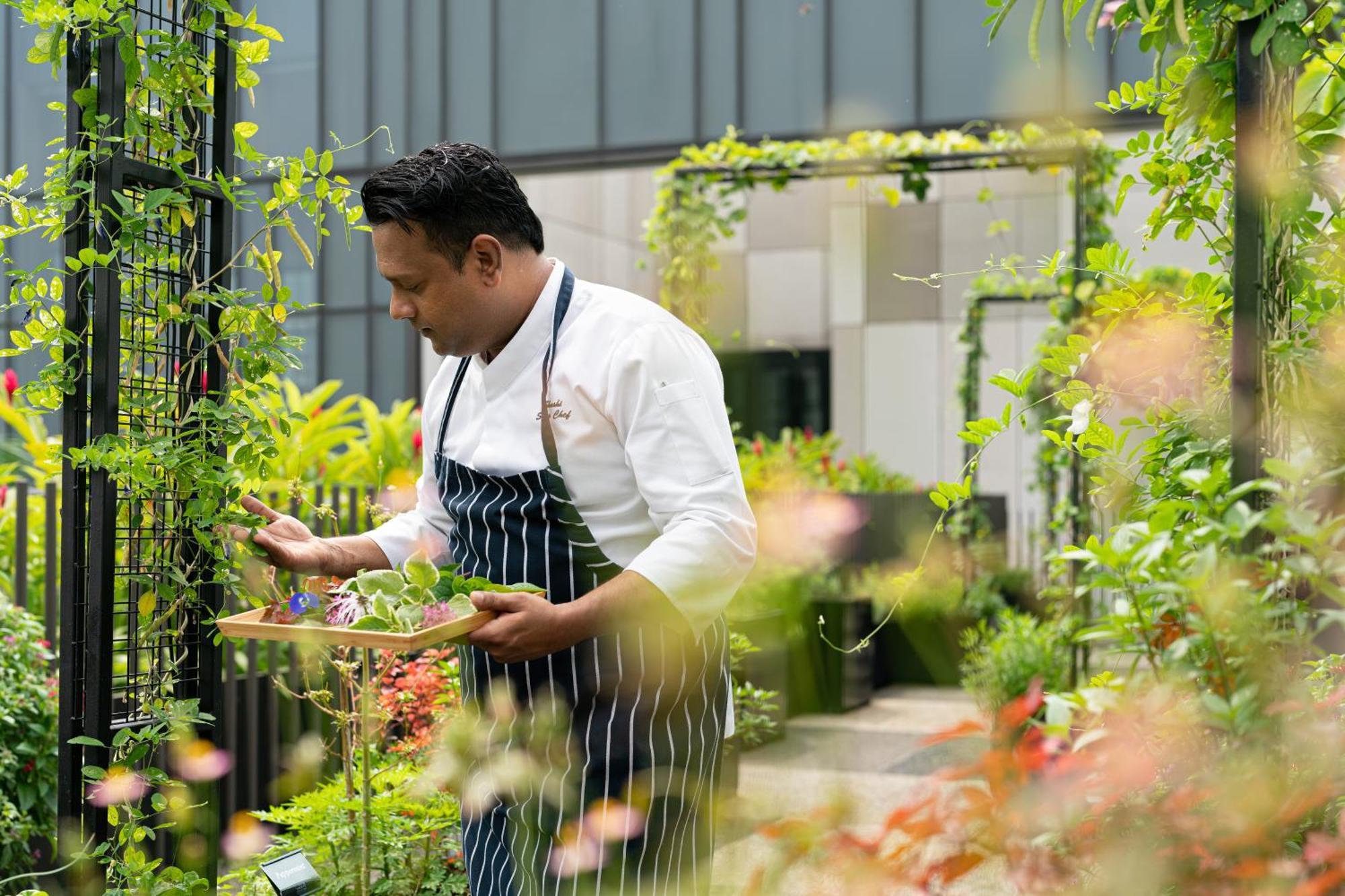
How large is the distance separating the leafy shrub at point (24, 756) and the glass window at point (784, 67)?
29.0ft

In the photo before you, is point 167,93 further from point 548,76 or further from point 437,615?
point 548,76

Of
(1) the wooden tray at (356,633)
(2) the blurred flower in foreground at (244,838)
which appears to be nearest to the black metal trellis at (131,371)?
(1) the wooden tray at (356,633)

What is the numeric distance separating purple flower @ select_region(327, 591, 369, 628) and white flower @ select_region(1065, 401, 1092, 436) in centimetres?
108

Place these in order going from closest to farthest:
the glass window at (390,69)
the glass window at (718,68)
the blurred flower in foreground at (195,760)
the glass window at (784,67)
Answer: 1. the blurred flower in foreground at (195,760)
2. the glass window at (784,67)
3. the glass window at (718,68)
4. the glass window at (390,69)

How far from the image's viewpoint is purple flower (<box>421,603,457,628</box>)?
188 centimetres

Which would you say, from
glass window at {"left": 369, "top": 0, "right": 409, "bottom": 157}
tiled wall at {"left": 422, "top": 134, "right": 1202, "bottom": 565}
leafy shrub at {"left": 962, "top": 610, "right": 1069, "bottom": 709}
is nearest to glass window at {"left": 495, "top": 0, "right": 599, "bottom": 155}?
tiled wall at {"left": 422, "top": 134, "right": 1202, "bottom": 565}

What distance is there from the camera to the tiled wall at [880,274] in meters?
12.7

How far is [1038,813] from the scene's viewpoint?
1.04 meters

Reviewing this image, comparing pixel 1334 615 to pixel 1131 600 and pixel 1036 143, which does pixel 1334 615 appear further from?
pixel 1036 143

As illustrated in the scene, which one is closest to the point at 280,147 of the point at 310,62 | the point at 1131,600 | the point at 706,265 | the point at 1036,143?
the point at 310,62

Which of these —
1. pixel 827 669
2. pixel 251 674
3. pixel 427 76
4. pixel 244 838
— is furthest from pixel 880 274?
pixel 244 838

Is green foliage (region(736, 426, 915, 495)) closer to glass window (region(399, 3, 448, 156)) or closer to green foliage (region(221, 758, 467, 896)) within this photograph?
green foliage (region(221, 758, 467, 896))

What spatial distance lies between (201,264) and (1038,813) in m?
1.84

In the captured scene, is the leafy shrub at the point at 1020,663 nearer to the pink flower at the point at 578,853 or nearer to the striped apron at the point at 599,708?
the striped apron at the point at 599,708
